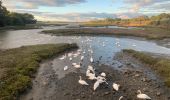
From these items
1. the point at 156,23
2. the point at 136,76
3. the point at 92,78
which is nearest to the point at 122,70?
the point at 136,76

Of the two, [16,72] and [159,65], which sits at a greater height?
[16,72]

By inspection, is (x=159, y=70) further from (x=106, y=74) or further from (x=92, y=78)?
(x=92, y=78)

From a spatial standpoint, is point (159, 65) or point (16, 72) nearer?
point (16, 72)

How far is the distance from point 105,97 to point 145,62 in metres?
16.8

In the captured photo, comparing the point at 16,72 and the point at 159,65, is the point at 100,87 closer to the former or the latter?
the point at 16,72

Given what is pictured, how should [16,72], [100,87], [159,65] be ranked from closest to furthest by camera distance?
[100,87]
[16,72]
[159,65]

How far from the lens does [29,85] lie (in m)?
26.7

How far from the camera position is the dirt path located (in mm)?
24109

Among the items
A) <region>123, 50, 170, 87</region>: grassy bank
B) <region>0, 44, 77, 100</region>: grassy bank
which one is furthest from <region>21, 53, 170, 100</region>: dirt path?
<region>0, 44, 77, 100</region>: grassy bank

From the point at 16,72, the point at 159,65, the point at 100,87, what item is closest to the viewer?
the point at 100,87

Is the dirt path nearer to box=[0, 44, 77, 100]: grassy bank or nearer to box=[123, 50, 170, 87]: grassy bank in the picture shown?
box=[123, 50, 170, 87]: grassy bank

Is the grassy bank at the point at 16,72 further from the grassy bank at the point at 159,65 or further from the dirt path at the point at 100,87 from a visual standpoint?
the grassy bank at the point at 159,65

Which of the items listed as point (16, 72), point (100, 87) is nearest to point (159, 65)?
point (100, 87)

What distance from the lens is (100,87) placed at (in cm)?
2611
